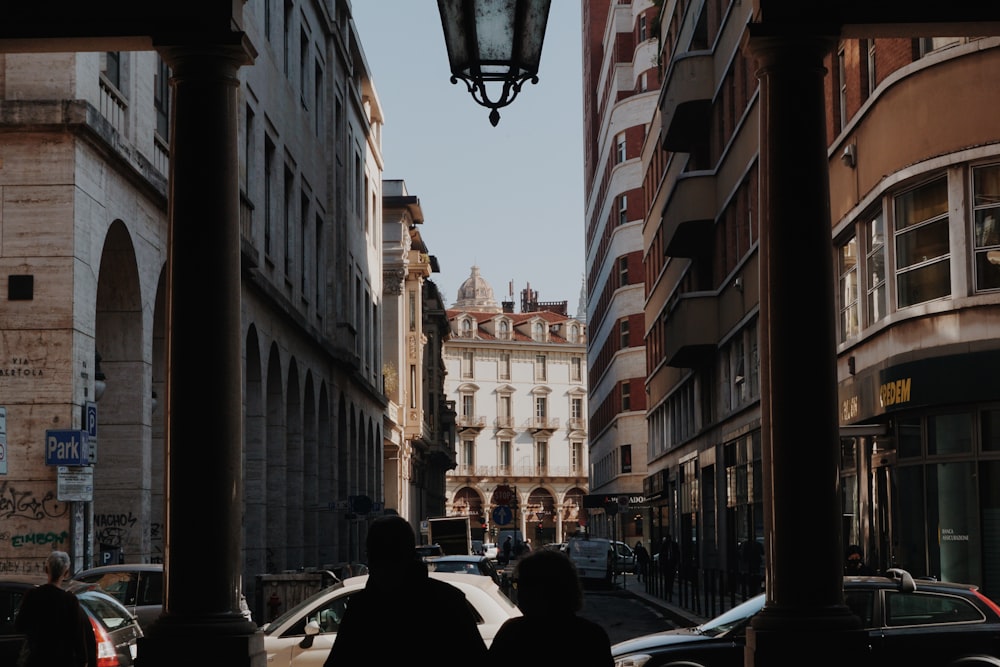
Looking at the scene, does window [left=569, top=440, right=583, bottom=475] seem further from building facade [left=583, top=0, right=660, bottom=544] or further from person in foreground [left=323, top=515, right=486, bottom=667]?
person in foreground [left=323, top=515, right=486, bottom=667]

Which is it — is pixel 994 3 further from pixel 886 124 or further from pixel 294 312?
pixel 294 312

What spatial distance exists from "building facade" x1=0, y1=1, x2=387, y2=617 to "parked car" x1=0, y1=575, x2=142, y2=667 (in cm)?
359

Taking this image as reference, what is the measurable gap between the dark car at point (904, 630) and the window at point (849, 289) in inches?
500

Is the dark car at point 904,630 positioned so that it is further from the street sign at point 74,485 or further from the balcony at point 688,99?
the balcony at point 688,99

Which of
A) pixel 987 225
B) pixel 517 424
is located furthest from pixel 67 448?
pixel 517 424

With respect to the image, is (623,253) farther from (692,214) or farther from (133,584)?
(133,584)

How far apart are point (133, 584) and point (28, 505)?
7.37 feet

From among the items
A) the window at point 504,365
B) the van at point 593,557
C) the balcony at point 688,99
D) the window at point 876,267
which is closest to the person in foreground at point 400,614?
the window at point 876,267

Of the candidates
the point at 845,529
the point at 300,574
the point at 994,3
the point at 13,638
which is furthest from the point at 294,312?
the point at 994,3

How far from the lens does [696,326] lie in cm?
4288

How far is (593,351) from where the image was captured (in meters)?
105

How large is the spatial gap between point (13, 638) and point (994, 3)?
29.1 feet

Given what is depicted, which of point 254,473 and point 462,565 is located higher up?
point 254,473

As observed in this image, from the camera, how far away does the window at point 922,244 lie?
74.7 ft
